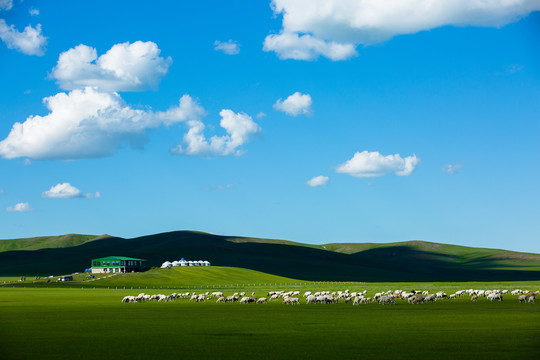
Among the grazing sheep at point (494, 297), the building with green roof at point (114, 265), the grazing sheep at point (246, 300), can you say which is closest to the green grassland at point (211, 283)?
the building with green roof at point (114, 265)

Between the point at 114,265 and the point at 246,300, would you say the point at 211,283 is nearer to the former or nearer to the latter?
the point at 114,265

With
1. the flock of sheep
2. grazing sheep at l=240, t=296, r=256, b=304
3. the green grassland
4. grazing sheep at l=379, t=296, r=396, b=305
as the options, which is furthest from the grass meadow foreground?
the green grassland

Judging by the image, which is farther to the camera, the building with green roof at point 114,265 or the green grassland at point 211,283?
the building with green roof at point 114,265

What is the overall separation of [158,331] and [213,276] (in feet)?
401

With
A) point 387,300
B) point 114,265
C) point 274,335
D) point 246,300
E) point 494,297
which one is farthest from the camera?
point 114,265

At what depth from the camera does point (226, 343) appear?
30.0 metres

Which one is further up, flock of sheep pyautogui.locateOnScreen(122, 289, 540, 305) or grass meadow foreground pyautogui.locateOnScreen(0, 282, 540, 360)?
grass meadow foreground pyautogui.locateOnScreen(0, 282, 540, 360)

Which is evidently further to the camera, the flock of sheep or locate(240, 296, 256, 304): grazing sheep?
locate(240, 296, 256, 304): grazing sheep

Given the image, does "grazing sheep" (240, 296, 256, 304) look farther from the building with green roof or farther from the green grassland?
the building with green roof

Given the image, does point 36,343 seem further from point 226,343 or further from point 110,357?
point 226,343

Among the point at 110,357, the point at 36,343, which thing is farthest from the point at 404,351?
the point at 36,343

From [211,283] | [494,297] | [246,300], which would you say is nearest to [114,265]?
[211,283]

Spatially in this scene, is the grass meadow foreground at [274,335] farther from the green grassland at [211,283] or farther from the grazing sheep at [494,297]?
the green grassland at [211,283]

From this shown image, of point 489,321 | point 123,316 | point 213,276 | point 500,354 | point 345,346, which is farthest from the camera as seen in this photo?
point 213,276
